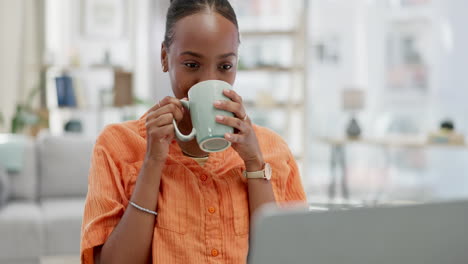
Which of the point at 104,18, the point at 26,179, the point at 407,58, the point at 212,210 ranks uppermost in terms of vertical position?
the point at 104,18

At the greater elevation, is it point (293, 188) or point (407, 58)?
point (407, 58)

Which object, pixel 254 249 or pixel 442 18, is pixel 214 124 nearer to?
pixel 254 249

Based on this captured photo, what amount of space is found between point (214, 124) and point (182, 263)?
21 centimetres

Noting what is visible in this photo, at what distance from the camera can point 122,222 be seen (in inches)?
29.1

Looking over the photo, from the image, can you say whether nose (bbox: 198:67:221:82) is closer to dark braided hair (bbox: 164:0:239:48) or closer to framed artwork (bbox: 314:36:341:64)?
dark braided hair (bbox: 164:0:239:48)

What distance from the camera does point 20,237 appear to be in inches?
106

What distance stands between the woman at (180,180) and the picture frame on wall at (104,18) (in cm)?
512

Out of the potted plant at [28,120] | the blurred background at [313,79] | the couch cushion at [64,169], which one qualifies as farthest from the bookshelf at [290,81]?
the couch cushion at [64,169]

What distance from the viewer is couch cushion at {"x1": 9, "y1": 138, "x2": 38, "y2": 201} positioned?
10.4ft

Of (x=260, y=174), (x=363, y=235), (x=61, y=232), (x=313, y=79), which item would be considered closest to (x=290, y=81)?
(x=313, y=79)

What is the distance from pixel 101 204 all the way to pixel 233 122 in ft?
0.79

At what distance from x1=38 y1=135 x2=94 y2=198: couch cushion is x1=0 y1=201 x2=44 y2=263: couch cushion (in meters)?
0.46

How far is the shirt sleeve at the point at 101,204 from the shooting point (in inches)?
29.9

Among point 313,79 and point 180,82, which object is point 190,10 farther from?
point 313,79
